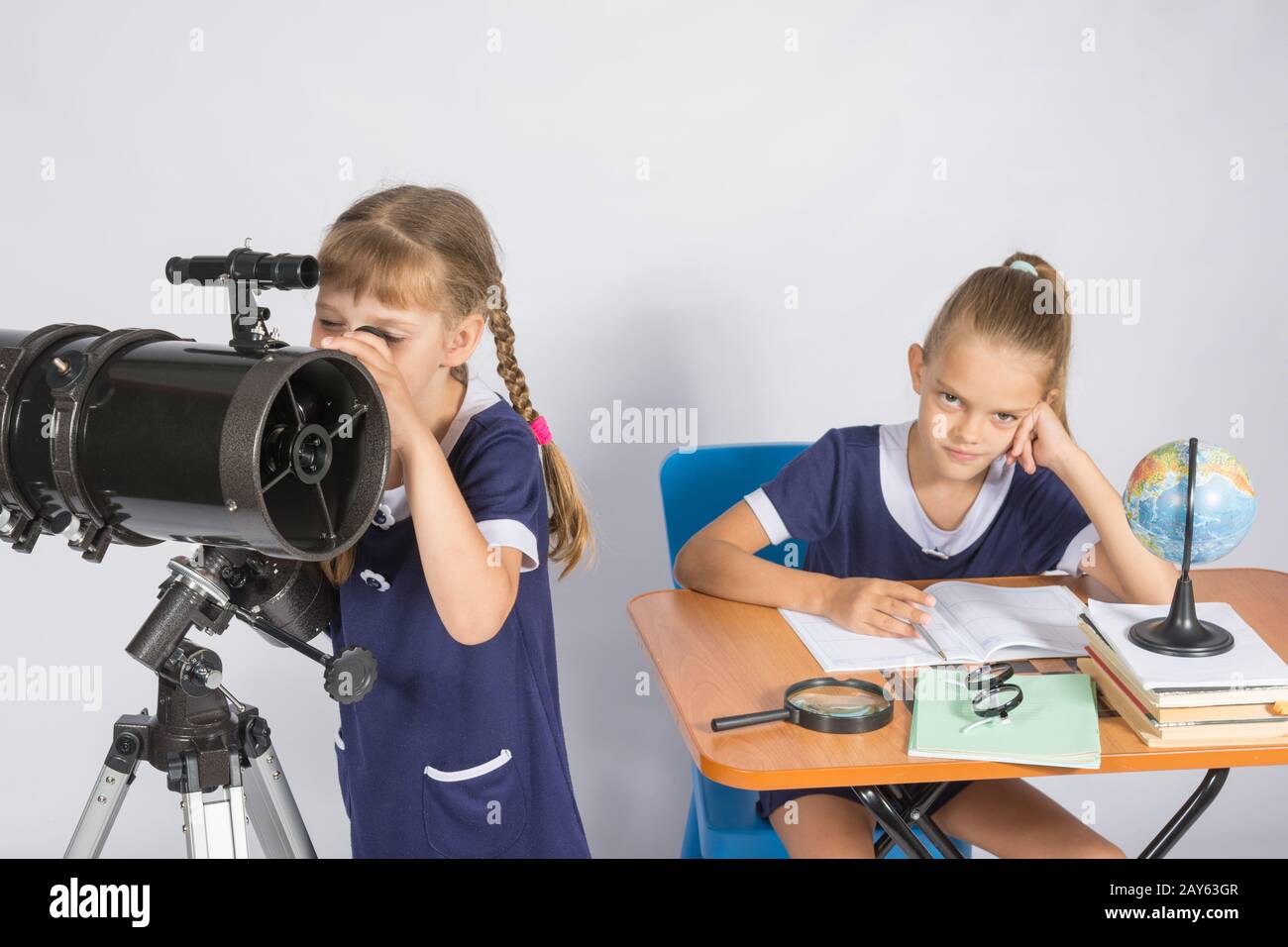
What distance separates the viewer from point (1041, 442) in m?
1.94

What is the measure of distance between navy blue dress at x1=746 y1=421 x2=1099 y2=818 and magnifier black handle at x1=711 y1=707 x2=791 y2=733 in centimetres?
57

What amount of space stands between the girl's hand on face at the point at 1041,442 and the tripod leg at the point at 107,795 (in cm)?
124

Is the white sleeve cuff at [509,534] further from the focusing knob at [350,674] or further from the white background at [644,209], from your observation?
the white background at [644,209]

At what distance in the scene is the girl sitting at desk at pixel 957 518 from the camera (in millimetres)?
1841

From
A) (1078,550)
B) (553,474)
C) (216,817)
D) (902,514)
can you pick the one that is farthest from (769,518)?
(216,817)

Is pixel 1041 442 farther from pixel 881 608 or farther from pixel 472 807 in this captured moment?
pixel 472 807

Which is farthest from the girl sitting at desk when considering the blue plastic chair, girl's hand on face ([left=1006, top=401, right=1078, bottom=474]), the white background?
the white background

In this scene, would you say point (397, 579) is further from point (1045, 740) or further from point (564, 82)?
point (564, 82)

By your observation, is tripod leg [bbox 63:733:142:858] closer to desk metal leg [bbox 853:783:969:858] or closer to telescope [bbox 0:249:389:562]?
telescope [bbox 0:249:389:562]

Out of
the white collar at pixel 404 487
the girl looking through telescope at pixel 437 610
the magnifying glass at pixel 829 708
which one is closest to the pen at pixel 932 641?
the magnifying glass at pixel 829 708

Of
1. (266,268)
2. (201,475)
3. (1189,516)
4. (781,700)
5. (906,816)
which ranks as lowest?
(906,816)

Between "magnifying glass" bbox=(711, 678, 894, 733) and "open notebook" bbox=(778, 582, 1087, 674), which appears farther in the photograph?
"open notebook" bbox=(778, 582, 1087, 674)

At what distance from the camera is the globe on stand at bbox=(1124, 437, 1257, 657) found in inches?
62.0

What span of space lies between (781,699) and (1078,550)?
67 cm
